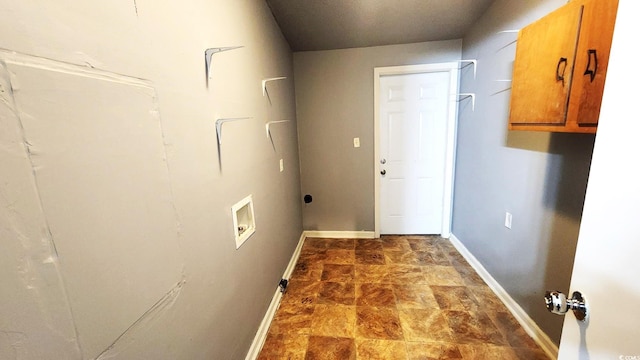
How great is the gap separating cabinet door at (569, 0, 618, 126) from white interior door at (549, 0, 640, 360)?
0.61 m

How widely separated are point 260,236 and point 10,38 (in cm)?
140

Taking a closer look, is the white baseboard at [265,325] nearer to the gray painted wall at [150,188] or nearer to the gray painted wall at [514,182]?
the gray painted wall at [150,188]

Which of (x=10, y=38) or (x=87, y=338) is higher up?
(x=10, y=38)

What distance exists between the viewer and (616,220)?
1.67ft

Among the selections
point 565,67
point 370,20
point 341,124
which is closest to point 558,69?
point 565,67

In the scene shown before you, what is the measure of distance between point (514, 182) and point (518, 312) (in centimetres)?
93

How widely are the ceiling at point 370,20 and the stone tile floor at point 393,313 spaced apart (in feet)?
7.69

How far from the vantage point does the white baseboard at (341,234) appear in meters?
3.12

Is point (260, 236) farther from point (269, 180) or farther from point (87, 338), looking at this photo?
point (87, 338)

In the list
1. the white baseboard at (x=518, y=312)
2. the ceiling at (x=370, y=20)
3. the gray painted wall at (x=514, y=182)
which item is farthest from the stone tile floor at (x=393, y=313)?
the ceiling at (x=370, y=20)

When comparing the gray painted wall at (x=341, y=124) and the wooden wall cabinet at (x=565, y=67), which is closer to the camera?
the wooden wall cabinet at (x=565, y=67)

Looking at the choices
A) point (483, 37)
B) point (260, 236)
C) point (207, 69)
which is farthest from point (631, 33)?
point (483, 37)

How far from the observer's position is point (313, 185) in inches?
121

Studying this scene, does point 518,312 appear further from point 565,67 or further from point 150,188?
point 150,188
